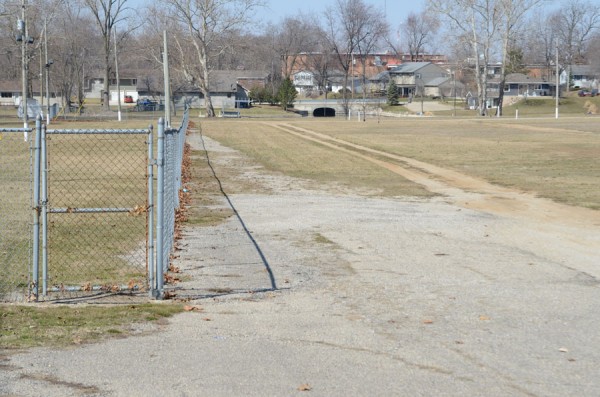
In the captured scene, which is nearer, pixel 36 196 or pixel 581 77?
pixel 36 196

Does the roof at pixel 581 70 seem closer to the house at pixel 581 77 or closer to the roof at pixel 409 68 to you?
the house at pixel 581 77

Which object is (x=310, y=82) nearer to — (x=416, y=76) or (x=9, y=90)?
(x=416, y=76)

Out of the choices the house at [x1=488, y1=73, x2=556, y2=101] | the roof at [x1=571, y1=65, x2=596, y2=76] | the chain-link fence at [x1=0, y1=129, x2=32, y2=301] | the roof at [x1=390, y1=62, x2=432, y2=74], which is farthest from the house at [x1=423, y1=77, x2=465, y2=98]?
the chain-link fence at [x1=0, y1=129, x2=32, y2=301]

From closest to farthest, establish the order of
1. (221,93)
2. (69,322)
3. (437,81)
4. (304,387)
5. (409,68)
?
(304,387)
(69,322)
(221,93)
(437,81)
(409,68)

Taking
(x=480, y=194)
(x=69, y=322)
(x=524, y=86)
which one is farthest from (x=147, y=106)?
(x=69, y=322)

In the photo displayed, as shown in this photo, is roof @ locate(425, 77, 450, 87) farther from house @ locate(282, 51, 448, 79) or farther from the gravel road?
the gravel road

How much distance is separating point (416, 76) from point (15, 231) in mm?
133379

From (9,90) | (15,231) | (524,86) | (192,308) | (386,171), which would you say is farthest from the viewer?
(524,86)

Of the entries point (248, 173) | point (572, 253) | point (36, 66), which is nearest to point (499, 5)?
point (36, 66)

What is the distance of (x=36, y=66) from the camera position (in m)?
107

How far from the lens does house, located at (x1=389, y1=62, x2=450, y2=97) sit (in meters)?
144

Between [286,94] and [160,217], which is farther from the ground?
[286,94]

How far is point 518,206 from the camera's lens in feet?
66.9

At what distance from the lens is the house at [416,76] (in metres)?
144
